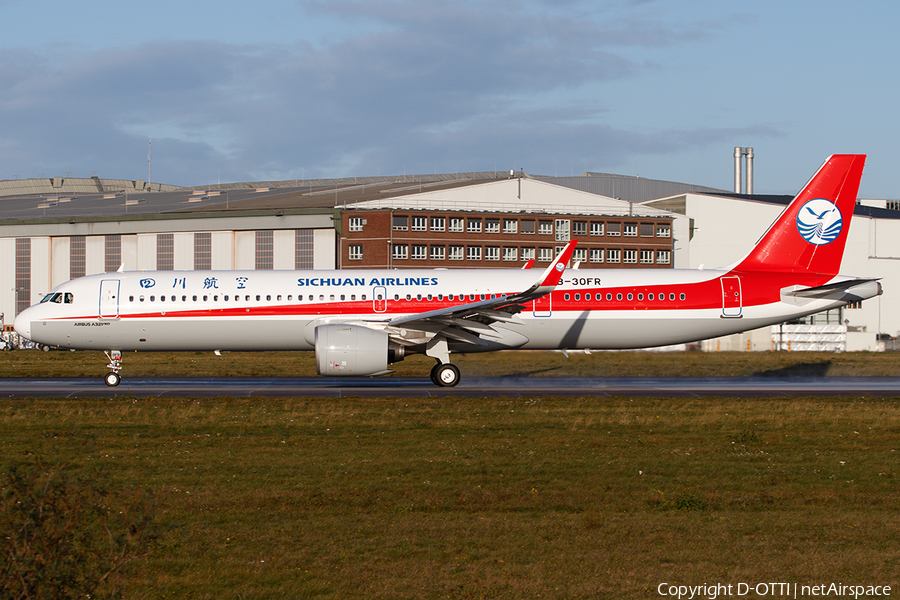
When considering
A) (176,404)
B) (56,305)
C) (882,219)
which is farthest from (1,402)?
(882,219)

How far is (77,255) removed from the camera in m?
86.9

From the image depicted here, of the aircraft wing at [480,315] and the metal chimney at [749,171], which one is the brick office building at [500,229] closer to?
the metal chimney at [749,171]

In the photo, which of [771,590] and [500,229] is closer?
[771,590]

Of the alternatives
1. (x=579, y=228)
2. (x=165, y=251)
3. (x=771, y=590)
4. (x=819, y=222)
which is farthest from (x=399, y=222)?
(x=771, y=590)

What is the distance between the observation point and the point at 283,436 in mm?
17656

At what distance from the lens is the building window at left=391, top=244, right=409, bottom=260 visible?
87.6 metres

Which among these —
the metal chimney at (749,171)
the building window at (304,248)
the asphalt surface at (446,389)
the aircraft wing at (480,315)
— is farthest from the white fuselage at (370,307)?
the metal chimney at (749,171)

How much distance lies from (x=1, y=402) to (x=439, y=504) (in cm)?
1662

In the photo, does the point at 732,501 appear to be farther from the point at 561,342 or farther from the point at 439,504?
the point at 561,342

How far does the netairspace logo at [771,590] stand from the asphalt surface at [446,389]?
57.0ft

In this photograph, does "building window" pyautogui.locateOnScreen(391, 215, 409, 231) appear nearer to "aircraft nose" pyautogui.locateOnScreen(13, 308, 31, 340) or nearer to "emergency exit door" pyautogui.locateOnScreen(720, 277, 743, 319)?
"aircraft nose" pyautogui.locateOnScreen(13, 308, 31, 340)

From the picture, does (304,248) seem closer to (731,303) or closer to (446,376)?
(446,376)

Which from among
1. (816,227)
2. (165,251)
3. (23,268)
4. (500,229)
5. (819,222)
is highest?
(500,229)

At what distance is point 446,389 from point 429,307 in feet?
10.5
